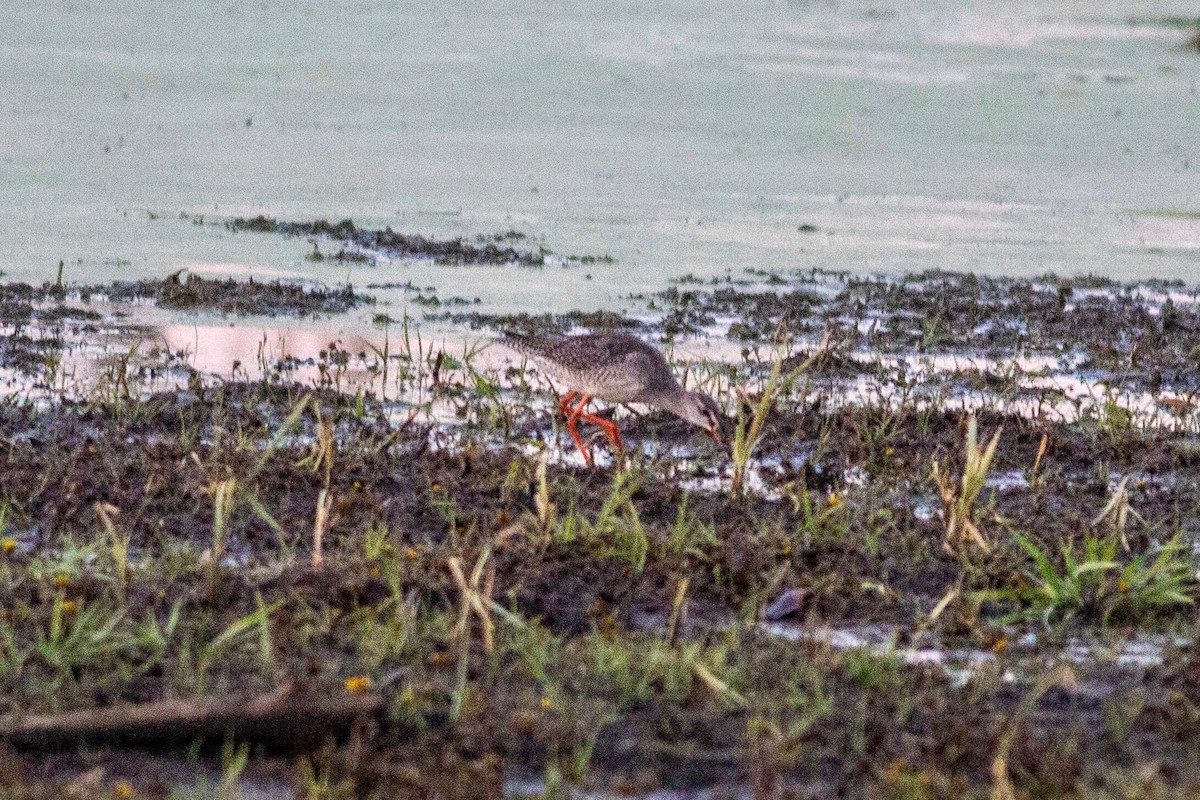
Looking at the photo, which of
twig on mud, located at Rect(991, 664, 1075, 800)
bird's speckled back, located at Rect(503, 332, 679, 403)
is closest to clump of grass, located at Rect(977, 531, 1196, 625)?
twig on mud, located at Rect(991, 664, 1075, 800)

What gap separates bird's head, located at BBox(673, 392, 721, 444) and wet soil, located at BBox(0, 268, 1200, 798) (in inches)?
6.9

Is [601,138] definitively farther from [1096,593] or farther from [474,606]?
[474,606]

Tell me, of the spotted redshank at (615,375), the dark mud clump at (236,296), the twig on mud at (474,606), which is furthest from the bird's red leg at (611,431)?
the dark mud clump at (236,296)

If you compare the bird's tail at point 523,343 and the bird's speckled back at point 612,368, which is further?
the bird's tail at point 523,343

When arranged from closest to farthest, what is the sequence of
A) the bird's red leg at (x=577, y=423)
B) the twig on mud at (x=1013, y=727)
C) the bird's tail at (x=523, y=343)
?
the twig on mud at (x=1013, y=727), the bird's red leg at (x=577, y=423), the bird's tail at (x=523, y=343)

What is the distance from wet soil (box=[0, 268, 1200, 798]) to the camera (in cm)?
439

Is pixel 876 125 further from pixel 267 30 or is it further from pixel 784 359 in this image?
pixel 784 359

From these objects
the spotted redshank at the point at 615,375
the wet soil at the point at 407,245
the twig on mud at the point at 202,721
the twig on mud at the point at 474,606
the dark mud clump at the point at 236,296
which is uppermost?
the wet soil at the point at 407,245

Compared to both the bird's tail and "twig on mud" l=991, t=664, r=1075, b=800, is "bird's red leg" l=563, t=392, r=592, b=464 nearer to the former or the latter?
the bird's tail

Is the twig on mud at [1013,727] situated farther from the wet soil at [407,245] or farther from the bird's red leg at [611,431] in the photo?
the wet soil at [407,245]

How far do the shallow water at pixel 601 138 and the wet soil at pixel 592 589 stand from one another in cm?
322

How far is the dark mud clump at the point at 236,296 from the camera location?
9.98 m

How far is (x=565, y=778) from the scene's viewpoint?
4.23 m

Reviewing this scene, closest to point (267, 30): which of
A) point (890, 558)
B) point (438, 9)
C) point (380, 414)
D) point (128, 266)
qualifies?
point (438, 9)
